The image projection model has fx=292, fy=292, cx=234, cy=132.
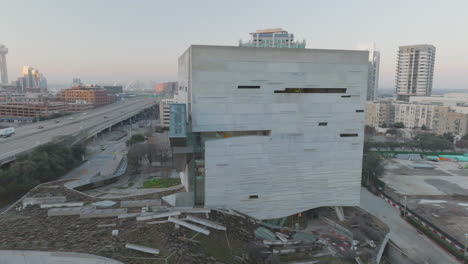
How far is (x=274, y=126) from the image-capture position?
21.0 meters

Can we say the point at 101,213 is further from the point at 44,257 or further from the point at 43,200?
the point at 43,200

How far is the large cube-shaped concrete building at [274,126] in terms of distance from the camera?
19.9 metres

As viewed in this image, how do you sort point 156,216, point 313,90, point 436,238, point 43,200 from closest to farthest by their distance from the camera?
1. point 156,216
2. point 313,90
3. point 43,200
4. point 436,238

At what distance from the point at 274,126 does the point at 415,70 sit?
105796 mm

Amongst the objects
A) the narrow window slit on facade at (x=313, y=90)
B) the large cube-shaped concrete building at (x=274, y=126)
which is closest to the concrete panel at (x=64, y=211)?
the large cube-shaped concrete building at (x=274, y=126)

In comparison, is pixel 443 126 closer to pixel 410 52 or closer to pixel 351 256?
pixel 410 52

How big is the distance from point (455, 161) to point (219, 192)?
5234 centimetres

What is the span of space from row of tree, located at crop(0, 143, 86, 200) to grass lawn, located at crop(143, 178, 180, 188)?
10.6 metres

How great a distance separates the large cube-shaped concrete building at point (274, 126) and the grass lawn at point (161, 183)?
40.1ft

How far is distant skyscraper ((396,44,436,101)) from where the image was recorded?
336 ft

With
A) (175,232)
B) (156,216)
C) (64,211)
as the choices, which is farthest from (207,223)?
(64,211)

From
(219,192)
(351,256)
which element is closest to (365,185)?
(351,256)

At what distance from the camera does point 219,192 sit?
2075 centimetres


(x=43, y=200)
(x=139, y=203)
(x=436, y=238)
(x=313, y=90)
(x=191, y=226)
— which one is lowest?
(x=436, y=238)
